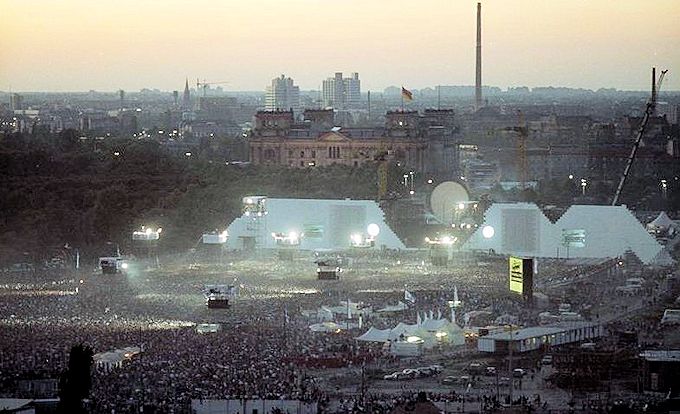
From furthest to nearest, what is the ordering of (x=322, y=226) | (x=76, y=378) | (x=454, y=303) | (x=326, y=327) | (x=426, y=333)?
1. (x=322, y=226)
2. (x=454, y=303)
3. (x=326, y=327)
4. (x=426, y=333)
5. (x=76, y=378)

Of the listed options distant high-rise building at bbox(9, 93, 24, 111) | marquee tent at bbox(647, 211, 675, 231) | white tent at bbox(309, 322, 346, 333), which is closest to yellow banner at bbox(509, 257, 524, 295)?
white tent at bbox(309, 322, 346, 333)

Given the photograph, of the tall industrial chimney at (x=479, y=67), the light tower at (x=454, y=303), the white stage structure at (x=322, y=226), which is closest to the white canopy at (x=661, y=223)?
the white stage structure at (x=322, y=226)

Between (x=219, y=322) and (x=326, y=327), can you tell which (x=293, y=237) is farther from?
(x=326, y=327)

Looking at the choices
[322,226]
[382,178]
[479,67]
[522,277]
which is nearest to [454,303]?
[522,277]

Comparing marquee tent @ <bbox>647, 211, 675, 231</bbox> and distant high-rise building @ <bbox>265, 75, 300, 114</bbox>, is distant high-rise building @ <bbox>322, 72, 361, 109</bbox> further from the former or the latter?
marquee tent @ <bbox>647, 211, 675, 231</bbox>

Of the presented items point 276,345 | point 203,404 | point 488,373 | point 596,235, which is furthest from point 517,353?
point 596,235

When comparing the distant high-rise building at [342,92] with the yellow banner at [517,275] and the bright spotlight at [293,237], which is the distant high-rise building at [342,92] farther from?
the yellow banner at [517,275]
